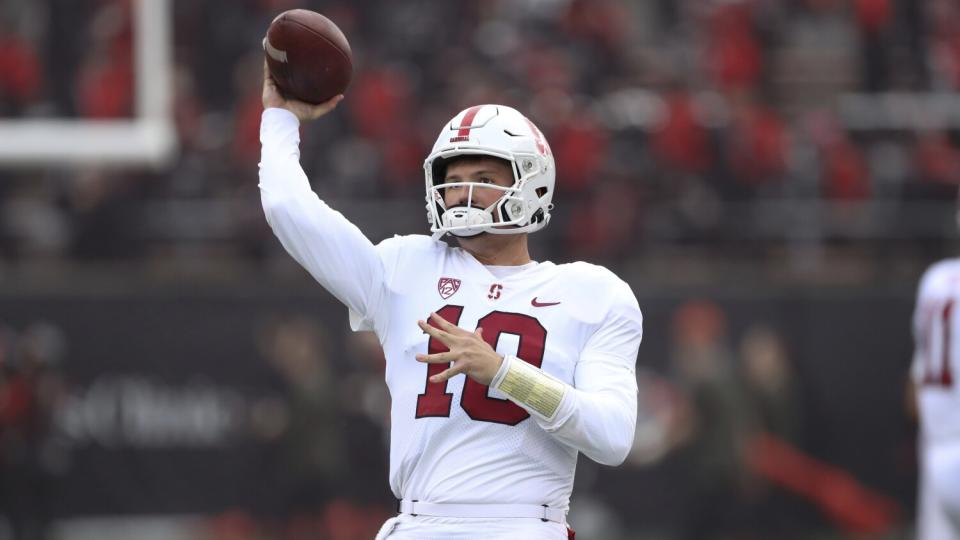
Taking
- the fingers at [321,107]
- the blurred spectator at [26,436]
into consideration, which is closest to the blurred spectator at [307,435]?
the blurred spectator at [26,436]

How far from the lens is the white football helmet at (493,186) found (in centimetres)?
410

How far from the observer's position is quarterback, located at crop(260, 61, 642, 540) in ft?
12.7

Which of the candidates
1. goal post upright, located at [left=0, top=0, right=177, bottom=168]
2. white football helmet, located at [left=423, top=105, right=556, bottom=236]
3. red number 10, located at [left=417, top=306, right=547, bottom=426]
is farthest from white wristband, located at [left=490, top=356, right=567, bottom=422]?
goal post upright, located at [left=0, top=0, right=177, bottom=168]

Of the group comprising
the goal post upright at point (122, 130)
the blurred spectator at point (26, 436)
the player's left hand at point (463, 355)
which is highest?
the goal post upright at point (122, 130)

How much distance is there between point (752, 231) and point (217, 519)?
15.7 ft

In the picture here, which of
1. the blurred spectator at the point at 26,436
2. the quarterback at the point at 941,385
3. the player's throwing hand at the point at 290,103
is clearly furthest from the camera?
the blurred spectator at the point at 26,436

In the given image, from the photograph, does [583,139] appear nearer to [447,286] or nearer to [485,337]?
[447,286]

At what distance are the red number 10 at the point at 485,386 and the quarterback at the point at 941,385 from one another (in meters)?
2.74

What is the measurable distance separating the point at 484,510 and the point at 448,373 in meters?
0.37

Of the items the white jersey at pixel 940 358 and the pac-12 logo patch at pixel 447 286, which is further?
the white jersey at pixel 940 358

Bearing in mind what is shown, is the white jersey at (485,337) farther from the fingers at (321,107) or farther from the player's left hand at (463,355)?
the player's left hand at (463,355)

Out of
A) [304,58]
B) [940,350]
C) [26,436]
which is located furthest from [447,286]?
[26,436]

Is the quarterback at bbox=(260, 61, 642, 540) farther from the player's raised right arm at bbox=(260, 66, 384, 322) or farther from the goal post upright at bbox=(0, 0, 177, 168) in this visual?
the goal post upright at bbox=(0, 0, 177, 168)

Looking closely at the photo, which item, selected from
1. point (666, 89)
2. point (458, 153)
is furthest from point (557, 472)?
point (666, 89)
